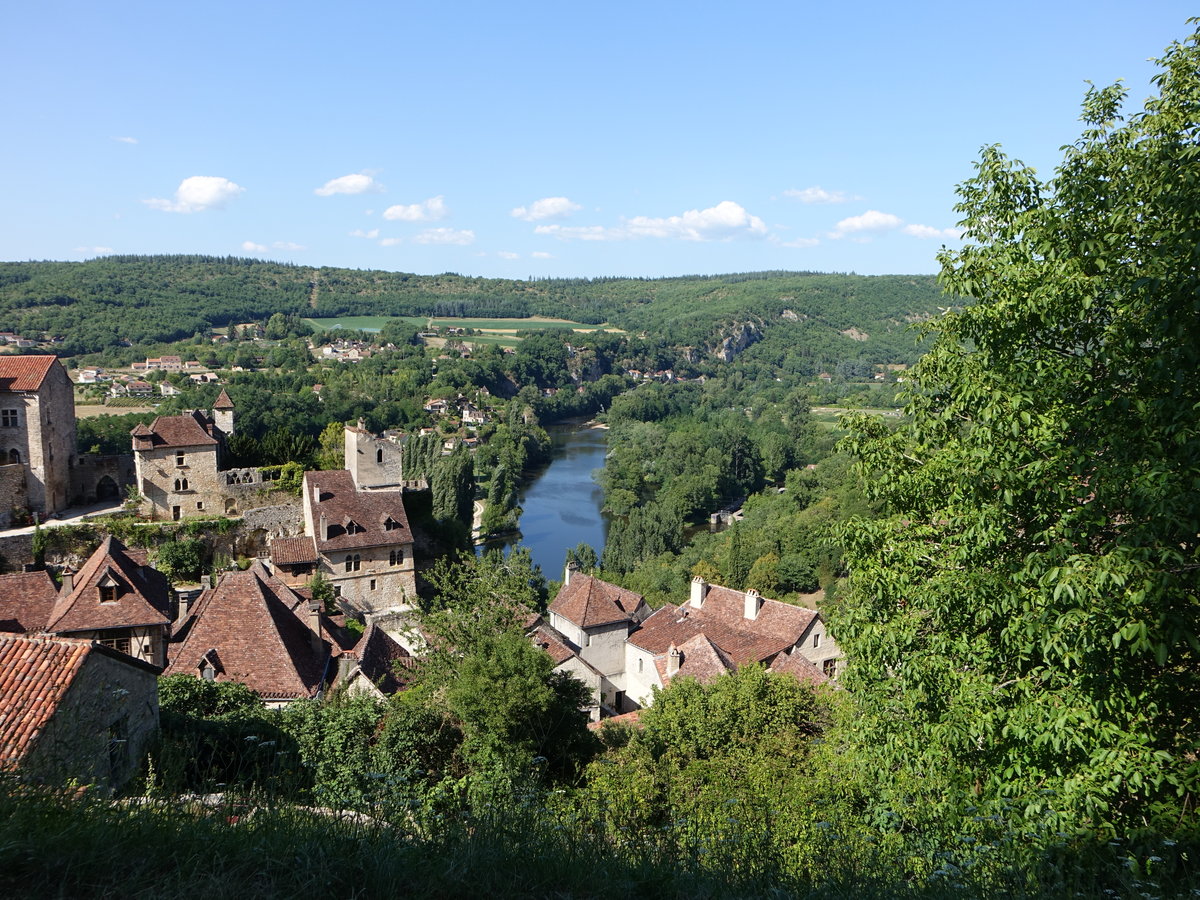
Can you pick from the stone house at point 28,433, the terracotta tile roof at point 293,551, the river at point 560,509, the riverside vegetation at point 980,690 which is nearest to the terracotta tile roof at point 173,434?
the stone house at point 28,433

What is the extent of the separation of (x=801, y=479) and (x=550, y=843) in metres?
64.1

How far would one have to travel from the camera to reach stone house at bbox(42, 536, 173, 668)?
19.8 meters

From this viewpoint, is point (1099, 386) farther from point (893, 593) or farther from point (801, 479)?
point (801, 479)

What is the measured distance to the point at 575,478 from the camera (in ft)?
282

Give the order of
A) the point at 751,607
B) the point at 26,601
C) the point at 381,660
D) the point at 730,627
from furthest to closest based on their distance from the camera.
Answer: the point at 751,607 < the point at 730,627 < the point at 26,601 < the point at 381,660

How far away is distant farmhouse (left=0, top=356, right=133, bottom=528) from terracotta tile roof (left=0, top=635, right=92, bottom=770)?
24019 millimetres

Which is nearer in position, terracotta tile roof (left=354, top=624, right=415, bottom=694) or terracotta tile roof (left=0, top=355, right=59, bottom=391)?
terracotta tile roof (left=354, top=624, right=415, bottom=694)

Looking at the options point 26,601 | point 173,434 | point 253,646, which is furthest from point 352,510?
point 253,646

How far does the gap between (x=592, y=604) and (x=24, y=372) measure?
2189 cm

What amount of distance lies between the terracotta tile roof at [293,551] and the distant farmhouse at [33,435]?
862 cm

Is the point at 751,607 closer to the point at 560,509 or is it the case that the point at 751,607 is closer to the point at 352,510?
the point at 352,510

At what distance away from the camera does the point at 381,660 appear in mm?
19891

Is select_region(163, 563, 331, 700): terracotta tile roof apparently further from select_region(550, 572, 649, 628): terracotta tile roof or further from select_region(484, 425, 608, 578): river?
select_region(484, 425, 608, 578): river

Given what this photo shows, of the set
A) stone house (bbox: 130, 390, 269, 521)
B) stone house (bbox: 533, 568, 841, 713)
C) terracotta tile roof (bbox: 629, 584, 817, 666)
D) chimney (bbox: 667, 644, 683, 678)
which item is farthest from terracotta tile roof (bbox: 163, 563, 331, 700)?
stone house (bbox: 130, 390, 269, 521)
